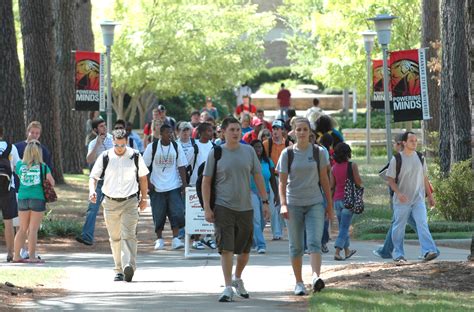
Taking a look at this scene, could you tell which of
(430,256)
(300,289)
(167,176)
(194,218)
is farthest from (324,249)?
(300,289)

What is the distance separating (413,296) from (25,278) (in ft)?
16.2

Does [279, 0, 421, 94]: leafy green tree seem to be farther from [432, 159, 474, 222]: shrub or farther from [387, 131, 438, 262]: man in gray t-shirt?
[387, 131, 438, 262]: man in gray t-shirt

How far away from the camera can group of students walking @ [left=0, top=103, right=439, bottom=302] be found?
13711mm

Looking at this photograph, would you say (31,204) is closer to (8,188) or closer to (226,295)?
(8,188)

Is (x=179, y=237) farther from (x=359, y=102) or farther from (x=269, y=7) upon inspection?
(x=269, y=7)

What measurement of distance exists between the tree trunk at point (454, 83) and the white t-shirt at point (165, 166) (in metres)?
7.28

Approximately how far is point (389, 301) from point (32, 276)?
5.05 metres

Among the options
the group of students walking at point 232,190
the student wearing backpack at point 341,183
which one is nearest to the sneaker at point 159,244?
the group of students walking at point 232,190

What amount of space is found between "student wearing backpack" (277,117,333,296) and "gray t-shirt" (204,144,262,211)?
0.40 metres

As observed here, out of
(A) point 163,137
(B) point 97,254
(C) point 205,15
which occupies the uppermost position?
(C) point 205,15

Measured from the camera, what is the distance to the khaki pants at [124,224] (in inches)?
608

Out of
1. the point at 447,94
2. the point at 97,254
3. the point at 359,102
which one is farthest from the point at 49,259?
the point at 359,102

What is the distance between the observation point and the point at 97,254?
19656mm

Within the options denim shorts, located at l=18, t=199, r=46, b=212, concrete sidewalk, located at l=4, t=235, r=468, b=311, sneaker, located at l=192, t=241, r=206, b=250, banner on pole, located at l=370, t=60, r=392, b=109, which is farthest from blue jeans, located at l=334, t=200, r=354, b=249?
banner on pole, located at l=370, t=60, r=392, b=109
